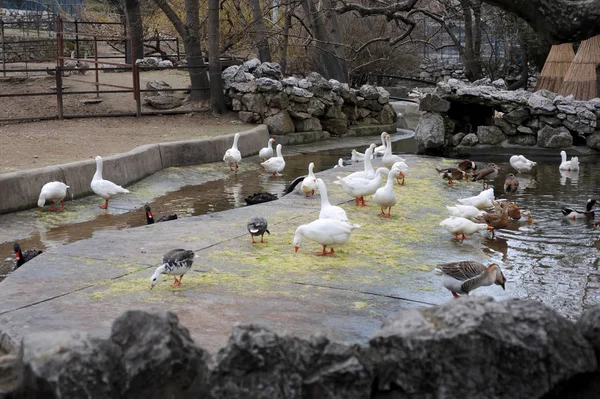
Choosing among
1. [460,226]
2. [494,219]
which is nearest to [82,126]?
[494,219]

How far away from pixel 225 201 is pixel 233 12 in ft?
53.6

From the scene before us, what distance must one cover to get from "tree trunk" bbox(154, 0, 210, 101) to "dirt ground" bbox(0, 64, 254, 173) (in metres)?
0.62

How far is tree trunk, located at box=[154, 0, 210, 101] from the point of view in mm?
21562

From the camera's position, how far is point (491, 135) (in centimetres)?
1916

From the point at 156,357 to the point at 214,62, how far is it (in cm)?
1730

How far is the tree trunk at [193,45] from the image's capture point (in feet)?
70.7

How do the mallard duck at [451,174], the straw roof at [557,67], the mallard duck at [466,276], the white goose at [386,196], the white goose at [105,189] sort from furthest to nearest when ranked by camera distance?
the straw roof at [557,67], the mallard duck at [451,174], the white goose at [105,189], the white goose at [386,196], the mallard duck at [466,276]

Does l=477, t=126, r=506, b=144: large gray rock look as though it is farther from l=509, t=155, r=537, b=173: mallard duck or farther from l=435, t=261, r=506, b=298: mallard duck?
l=435, t=261, r=506, b=298: mallard duck

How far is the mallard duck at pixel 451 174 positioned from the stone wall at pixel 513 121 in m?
4.84

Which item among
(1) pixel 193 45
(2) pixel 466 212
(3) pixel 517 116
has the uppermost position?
(1) pixel 193 45

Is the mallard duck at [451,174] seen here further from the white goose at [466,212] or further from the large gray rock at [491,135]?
the large gray rock at [491,135]

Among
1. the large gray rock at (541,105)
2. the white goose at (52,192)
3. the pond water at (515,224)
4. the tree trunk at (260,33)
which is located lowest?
the pond water at (515,224)

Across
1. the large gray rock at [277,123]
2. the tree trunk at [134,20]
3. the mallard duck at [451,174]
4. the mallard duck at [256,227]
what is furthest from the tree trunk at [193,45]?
the mallard duck at [256,227]

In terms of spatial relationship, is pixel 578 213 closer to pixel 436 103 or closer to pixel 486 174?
pixel 486 174
